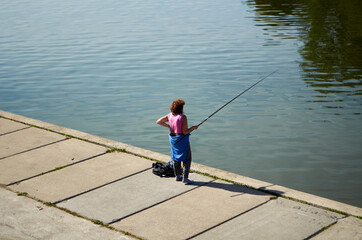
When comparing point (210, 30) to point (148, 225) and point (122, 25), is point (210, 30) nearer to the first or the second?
point (122, 25)

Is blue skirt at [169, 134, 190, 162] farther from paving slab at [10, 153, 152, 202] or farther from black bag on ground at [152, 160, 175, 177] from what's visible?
paving slab at [10, 153, 152, 202]

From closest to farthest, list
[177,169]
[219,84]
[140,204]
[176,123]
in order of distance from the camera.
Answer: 1. [140,204]
2. [176,123]
3. [177,169]
4. [219,84]

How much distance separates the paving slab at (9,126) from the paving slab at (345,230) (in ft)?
22.8

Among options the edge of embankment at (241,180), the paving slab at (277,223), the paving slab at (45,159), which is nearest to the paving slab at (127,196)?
the edge of embankment at (241,180)

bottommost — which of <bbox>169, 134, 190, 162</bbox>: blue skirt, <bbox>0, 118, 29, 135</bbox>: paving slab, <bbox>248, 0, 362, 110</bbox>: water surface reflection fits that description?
<bbox>248, 0, 362, 110</bbox>: water surface reflection

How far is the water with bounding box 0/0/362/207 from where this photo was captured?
34.6 feet

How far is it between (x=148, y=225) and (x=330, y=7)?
88.6ft

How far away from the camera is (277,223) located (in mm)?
6738

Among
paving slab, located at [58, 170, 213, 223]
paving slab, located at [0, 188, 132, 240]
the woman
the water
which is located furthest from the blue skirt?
the water

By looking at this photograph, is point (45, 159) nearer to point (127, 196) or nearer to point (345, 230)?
point (127, 196)

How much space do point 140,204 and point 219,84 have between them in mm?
8485

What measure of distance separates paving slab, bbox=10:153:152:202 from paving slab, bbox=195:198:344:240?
7.60 ft

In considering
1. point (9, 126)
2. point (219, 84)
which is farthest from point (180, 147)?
point (219, 84)

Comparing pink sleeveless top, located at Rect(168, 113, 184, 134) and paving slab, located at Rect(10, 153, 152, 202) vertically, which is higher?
pink sleeveless top, located at Rect(168, 113, 184, 134)
